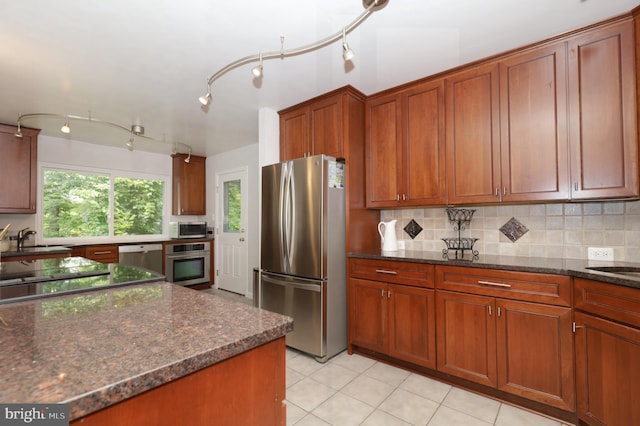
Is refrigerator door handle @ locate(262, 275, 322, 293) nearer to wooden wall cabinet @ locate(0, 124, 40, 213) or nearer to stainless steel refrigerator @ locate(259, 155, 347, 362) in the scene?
stainless steel refrigerator @ locate(259, 155, 347, 362)

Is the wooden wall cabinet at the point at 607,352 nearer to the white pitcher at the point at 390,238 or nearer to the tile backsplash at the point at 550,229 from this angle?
the tile backsplash at the point at 550,229

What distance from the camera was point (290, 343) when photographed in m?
2.74

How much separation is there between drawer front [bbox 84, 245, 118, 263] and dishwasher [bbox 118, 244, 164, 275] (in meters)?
0.08

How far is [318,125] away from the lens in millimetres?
2881

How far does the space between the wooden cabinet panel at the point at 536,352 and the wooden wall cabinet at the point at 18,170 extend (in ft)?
16.7

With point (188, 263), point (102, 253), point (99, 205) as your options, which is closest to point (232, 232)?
point (188, 263)

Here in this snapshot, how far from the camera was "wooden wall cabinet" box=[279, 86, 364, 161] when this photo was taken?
270cm

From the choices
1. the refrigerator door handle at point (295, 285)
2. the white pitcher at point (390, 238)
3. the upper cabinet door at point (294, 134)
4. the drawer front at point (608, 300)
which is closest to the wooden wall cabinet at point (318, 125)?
the upper cabinet door at point (294, 134)

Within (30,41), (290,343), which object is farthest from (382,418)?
(30,41)

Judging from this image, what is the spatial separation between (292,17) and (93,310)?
5.88 ft

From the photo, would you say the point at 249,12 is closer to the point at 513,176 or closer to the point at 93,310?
the point at 93,310

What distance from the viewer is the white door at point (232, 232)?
4844mm

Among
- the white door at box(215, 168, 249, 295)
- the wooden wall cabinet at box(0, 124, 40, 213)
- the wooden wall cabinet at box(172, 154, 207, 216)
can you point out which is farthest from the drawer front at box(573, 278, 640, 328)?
the wooden wall cabinet at box(0, 124, 40, 213)

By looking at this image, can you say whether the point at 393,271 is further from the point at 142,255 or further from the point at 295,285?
the point at 142,255
